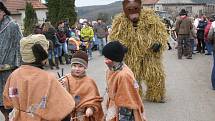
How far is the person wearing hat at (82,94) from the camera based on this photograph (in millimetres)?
5098

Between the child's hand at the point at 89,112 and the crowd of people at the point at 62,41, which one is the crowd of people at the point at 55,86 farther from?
the crowd of people at the point at 62,41

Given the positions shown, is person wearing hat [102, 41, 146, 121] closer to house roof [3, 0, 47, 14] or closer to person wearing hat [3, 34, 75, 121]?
person wearing hat [3, 34, 75, 121]

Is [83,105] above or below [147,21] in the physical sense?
below

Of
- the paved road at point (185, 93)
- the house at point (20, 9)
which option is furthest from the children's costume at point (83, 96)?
the house at point (20, 9)

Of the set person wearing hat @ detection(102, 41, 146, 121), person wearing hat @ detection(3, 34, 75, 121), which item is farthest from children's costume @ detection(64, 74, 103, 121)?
person wearing hat @ detection(3, 34, 75, 121)

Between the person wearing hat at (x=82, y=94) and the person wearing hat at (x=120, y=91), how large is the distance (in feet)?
0.47

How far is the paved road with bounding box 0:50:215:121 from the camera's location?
7980mm

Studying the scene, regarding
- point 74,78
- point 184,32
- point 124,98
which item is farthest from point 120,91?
point 184,32

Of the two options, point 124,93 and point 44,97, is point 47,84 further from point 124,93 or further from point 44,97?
point 124,93

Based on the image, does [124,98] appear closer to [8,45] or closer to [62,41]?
[8,45]

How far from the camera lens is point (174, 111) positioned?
825 centimetres

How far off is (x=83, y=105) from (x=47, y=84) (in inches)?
47.4

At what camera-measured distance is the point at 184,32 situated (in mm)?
16391

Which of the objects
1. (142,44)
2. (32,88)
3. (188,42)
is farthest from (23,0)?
(32,88)
